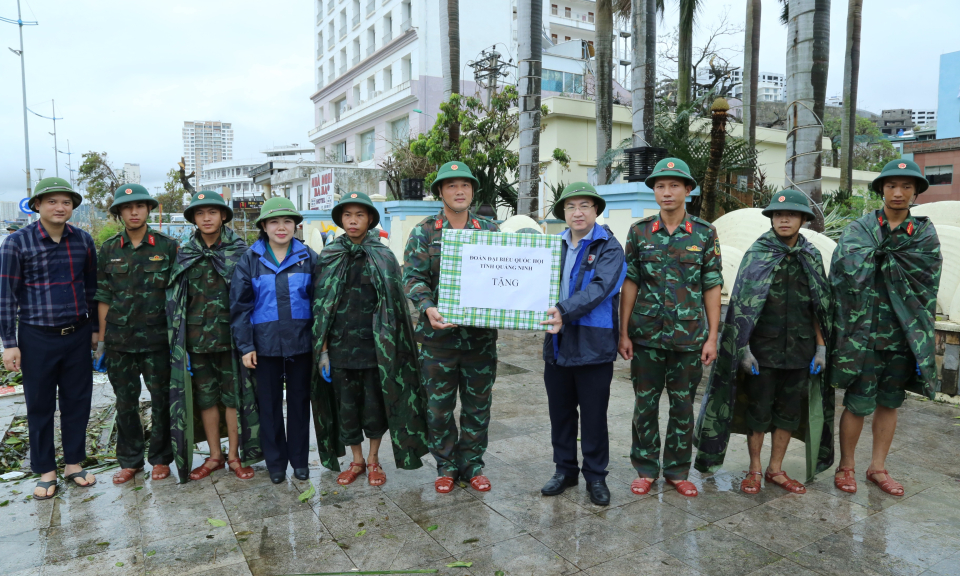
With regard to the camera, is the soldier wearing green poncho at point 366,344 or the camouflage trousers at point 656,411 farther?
the soldier wearing green poncho at point 366,344

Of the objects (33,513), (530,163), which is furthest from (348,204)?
(530,163)

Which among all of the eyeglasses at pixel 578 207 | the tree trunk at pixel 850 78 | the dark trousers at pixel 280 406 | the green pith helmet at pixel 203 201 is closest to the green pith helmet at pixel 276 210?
the green pith helmet at pixel 203 201

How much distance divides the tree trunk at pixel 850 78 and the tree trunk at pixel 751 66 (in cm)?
221

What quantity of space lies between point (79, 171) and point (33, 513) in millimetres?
38676

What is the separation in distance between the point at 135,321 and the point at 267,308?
0.92 metres

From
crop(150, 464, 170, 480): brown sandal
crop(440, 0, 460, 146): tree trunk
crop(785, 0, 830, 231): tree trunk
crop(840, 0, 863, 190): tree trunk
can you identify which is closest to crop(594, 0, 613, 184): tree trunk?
crop(440, 0, 460, 146): tree trunk

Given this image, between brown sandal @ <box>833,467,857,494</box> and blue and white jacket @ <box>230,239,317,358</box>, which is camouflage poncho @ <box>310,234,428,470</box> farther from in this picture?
brown sandal @ <box>833,467,857,494</box>

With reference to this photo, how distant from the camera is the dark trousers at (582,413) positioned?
3.86 meters

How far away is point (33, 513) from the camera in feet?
12.6

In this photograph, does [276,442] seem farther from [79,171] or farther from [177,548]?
[79,171]

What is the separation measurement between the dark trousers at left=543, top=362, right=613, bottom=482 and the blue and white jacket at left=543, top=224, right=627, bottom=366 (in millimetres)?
112

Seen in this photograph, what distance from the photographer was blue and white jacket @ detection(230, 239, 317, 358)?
413cm

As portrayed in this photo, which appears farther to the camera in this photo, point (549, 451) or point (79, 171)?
point (79, 171)

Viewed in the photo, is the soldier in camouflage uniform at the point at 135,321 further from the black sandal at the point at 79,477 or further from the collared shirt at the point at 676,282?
the collared shirt at the point at 676,282
